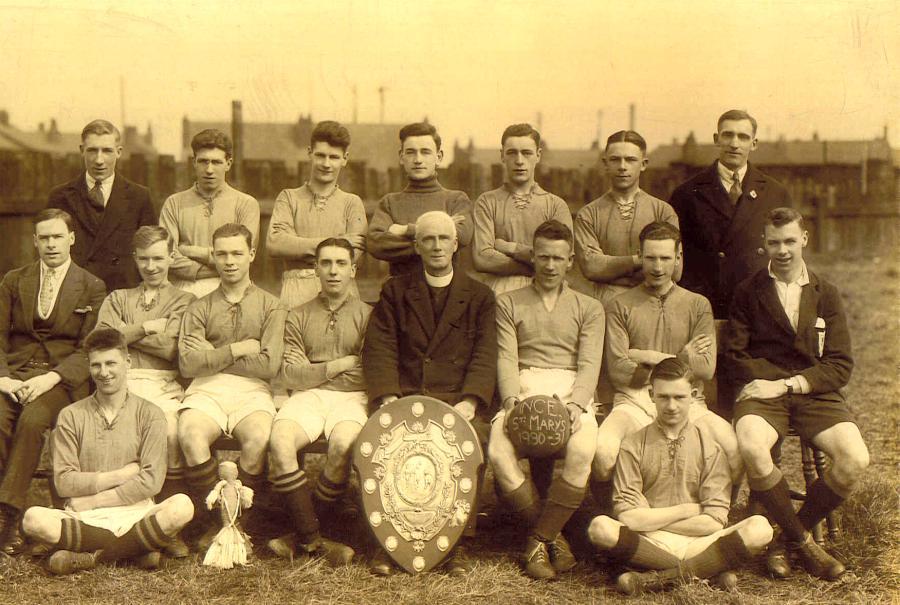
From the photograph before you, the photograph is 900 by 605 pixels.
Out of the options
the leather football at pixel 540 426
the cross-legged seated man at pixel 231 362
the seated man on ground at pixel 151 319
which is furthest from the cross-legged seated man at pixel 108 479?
the leather football at pixel 540 426

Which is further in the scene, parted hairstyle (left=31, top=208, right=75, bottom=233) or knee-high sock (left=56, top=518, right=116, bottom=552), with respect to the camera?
parted hairstyle (left=31, top=208, right=75, bottom=233)

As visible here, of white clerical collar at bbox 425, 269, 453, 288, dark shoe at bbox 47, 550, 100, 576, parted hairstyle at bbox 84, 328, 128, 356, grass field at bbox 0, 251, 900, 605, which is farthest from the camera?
white clerical collar at bbox 425, 269, 453, 288

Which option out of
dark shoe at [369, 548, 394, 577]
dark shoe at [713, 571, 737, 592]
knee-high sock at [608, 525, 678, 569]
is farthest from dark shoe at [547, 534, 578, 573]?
dark shoe at [369, 548, 394, 577]

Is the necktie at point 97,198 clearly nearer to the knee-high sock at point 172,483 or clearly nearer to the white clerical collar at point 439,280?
the knee-high sock at point 172,483

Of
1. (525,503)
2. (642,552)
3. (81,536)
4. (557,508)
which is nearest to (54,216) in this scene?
(81,536)

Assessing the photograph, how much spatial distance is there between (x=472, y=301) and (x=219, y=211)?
1.73m

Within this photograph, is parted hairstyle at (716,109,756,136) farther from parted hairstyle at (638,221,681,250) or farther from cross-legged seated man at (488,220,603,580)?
cross-legged seated man at (488,220,603,580)

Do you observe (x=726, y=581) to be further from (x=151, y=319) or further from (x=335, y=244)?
(x=151, y=319)

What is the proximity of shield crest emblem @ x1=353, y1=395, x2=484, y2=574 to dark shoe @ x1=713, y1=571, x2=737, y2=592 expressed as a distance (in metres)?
1.19

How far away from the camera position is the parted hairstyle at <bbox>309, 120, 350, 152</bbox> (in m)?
5.64

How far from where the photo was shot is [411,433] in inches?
187

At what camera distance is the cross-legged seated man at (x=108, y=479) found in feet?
15.0

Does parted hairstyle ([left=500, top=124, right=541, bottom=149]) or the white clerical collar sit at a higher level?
parted hairstyle ([left=500, top=124, right=541, bottom=149])

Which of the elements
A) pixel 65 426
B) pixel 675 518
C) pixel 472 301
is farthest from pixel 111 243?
pixel 675 518
